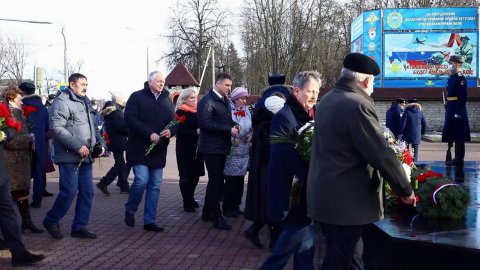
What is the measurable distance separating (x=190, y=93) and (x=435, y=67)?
31734mm

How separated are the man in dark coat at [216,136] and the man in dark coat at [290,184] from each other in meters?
2.71

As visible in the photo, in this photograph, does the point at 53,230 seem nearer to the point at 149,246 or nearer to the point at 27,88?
the point at 149,246

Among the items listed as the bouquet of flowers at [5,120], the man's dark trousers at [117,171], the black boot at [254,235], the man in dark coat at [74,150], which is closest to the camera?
the bouquet of flowers at [5,120]

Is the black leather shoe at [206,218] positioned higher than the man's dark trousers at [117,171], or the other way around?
the man's dark trousers at [117,171]

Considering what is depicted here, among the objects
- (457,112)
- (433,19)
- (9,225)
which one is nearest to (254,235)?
(9,225)

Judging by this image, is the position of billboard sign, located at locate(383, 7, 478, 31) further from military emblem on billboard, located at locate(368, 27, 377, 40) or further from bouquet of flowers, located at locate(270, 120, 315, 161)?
bouquet of flowers, located at locate(270, 120, 315, 161)

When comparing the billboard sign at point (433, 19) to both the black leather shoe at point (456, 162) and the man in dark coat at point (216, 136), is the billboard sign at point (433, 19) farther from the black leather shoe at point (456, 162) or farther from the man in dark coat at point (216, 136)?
the man in dark coat at point (216, 136)

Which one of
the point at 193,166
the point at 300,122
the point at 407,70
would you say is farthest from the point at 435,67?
the point at 300,122

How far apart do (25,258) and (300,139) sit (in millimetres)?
2959

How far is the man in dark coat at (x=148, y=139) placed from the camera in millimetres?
8008

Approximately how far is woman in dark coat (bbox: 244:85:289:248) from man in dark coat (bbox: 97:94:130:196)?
17.2 feet

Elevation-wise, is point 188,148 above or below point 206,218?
above

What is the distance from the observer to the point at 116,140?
11984mm

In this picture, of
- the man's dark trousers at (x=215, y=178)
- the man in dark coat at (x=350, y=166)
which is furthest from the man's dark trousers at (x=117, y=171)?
the man in dark coat at (x=350, y=166)
